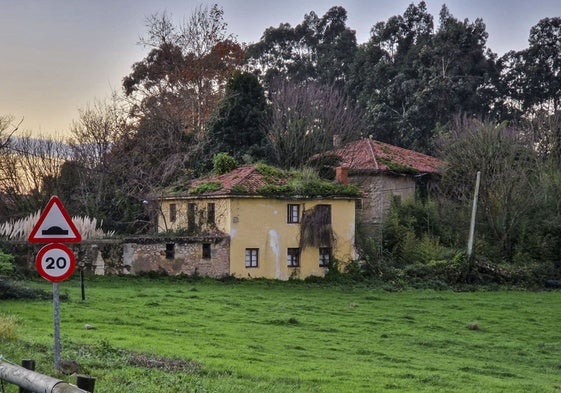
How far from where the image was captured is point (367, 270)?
4256 centimetres

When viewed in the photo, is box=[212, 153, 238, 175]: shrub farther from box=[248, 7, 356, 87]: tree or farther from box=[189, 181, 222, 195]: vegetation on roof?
box=[248, 7, 356, 87]: tree

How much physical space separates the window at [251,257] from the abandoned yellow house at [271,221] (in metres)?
0.01

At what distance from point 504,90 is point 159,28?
31580 mm

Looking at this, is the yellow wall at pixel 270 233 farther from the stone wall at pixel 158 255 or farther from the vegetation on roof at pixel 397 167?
the vegetation on roof at pixel 397 167

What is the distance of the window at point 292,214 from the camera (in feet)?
138

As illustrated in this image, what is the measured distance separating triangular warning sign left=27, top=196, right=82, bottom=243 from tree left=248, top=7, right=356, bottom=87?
65.8m

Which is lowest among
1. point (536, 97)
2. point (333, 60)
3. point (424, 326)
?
point (424, 326)

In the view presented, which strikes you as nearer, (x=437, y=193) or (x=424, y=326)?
(x=424, y=326)

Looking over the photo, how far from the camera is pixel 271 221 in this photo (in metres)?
41.5

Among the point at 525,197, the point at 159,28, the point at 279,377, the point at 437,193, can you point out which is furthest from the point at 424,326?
the point at 159,28

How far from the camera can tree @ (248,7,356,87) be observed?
3140 inches

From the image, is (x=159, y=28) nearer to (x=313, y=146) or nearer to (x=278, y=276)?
(x=313, y=146)

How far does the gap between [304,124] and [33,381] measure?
44446 mm

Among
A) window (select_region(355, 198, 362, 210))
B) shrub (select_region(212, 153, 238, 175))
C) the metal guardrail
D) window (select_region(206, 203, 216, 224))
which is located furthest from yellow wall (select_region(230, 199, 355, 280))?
the metal guardrail
